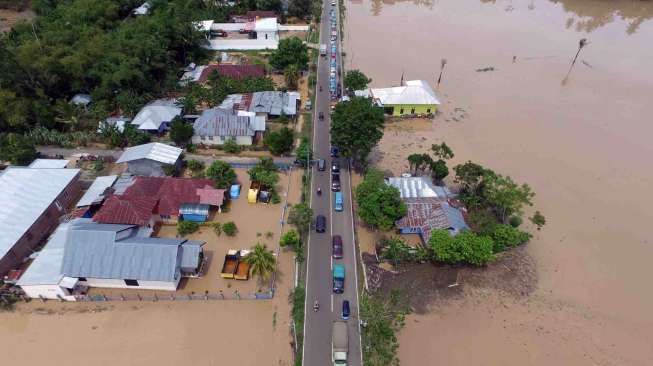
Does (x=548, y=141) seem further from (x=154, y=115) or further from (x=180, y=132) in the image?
(x=154, y=115)

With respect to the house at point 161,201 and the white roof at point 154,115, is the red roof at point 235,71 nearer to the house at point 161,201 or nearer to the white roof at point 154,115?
the white roof at point 154,115

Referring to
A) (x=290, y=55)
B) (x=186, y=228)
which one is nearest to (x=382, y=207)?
(x=186, y=228)

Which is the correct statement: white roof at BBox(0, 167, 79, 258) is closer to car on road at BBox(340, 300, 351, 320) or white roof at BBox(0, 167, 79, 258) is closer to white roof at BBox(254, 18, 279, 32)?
car on road at BBox(340, 300, 351, 320)

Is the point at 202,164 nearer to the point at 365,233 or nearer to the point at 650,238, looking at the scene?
the point at 365,233

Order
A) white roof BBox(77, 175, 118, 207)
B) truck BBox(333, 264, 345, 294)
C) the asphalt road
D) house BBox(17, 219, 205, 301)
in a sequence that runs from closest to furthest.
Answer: the asphalt road
house BBox(17, 219, 205, 301)
truck BBox(333, 264, 345, 294)
white roof BBox(77, 175, 118, 207)

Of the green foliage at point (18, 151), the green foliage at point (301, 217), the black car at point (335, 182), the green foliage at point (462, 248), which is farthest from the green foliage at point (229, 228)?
the green foliage at point (18, 151)

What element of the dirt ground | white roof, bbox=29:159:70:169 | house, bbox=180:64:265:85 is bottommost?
the dirt ground

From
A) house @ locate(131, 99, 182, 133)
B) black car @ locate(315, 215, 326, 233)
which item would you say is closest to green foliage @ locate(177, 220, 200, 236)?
black car @ locate(315, 215, 326, 233)

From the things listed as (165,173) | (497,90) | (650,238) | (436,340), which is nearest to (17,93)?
(165,173)
